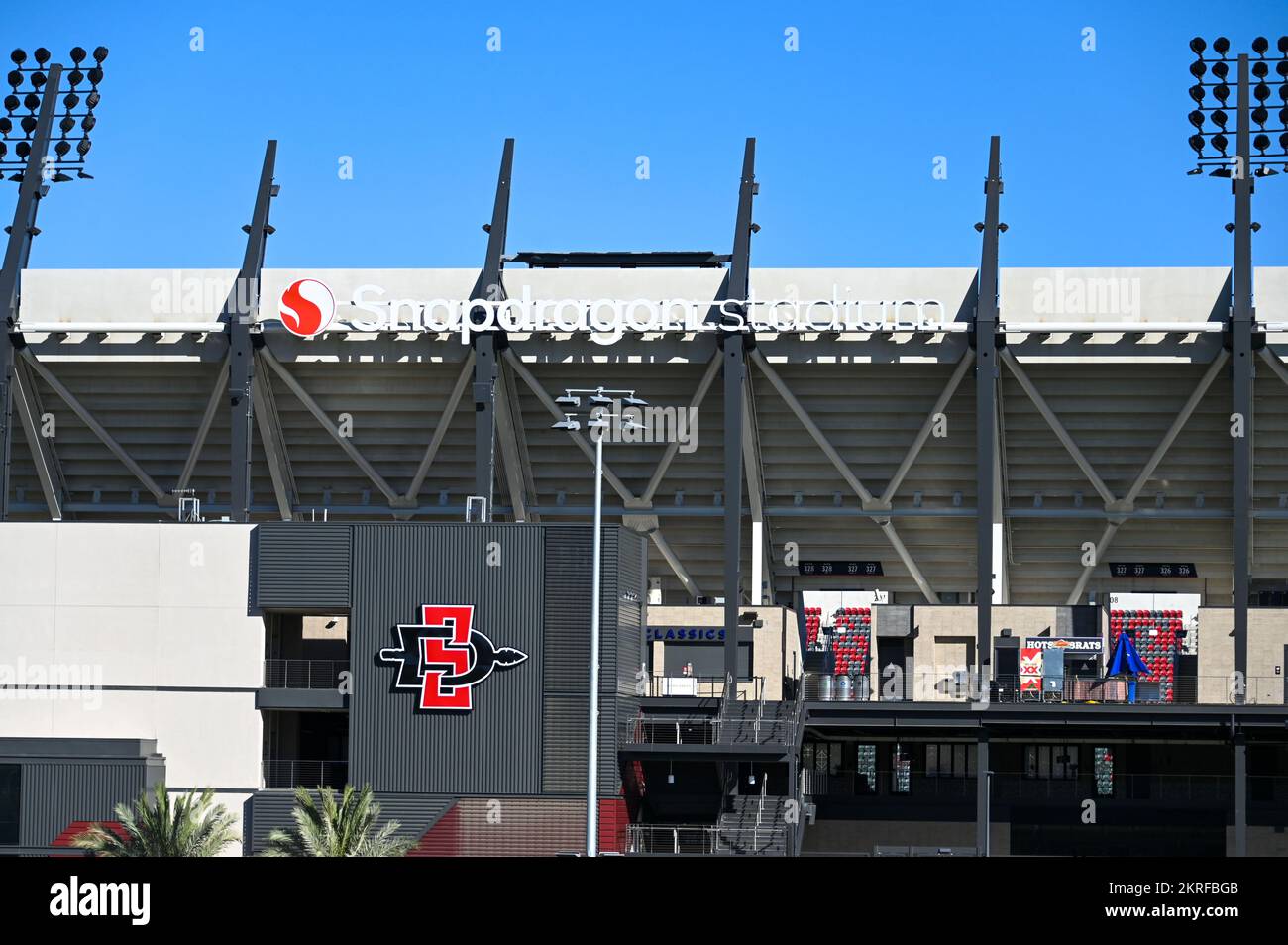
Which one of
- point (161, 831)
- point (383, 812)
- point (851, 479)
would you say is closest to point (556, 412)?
point (851, 479)

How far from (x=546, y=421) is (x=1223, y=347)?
22306 mm

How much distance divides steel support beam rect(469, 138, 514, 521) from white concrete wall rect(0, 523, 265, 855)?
9.04 metres

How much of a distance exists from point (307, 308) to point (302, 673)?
41.7 feet

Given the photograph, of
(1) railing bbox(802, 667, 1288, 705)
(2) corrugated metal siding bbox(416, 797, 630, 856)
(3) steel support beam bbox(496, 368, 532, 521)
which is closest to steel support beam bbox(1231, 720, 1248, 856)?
(1) railing bbox(802, 667, 1288, 705)

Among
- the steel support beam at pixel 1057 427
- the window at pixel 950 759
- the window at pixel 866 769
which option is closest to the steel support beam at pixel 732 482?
the window at pixel 866 769

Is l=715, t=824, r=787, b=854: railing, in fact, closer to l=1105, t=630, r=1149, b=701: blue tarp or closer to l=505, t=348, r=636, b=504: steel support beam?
l=1105, t=630, r=1149, b=701: blue tarp

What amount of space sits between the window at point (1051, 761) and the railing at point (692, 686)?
9.80 meters

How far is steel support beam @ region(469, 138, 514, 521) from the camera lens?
5766 cm

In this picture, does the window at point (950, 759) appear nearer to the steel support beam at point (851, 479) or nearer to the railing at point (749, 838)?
the steel support beam at point (851, 479)

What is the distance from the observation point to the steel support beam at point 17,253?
5972cm

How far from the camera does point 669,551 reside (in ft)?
210
